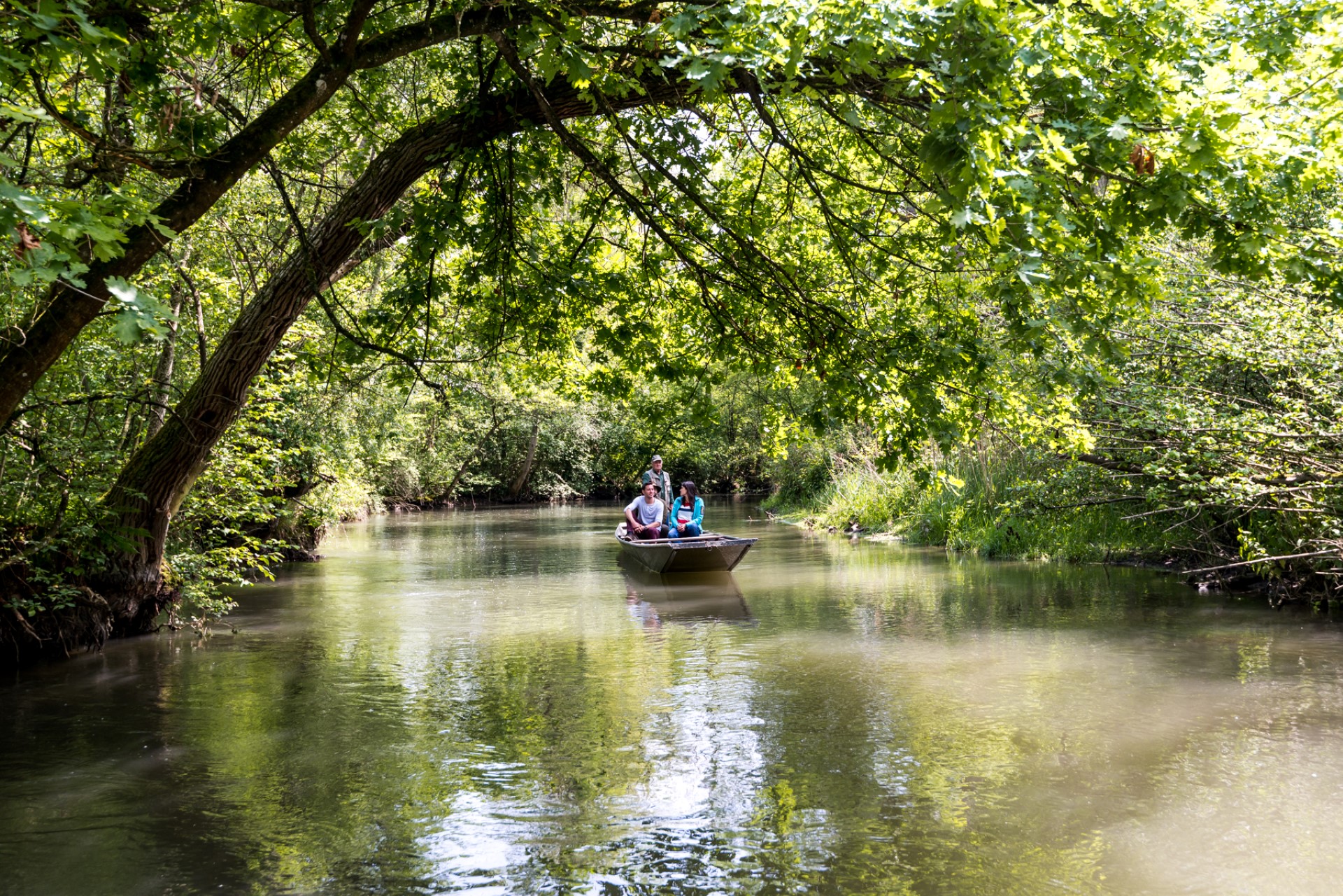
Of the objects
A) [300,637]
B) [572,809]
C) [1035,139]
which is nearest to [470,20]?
[1035,139]

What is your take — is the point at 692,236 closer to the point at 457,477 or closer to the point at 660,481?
the point at 660,481

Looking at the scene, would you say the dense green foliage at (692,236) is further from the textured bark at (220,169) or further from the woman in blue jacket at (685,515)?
the woman in blue jacket at (685,515)

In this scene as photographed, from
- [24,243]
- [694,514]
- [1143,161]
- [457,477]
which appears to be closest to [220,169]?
[24,243]

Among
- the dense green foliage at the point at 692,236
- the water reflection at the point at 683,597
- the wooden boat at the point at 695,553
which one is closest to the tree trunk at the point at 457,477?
the water reflection at the point at 683,597

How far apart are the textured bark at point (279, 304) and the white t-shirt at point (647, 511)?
9459 mm

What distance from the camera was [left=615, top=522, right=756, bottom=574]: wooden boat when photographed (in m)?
15.2

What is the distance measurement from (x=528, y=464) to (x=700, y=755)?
36.0m

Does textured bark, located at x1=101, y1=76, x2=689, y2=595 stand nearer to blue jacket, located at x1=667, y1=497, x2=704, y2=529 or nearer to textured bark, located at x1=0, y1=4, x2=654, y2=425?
textured bark, located at x1=0, y1=4, x2=654, y2=425

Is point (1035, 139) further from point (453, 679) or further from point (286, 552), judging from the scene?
point (286, 552)

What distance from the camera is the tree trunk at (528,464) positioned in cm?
4072

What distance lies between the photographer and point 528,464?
4162cm

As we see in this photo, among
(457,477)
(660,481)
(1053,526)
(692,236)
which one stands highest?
(692,236)

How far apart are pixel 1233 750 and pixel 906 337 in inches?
122

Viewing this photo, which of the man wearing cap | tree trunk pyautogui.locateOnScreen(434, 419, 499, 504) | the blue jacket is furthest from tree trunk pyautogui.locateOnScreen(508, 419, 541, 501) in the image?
the blue jacket
